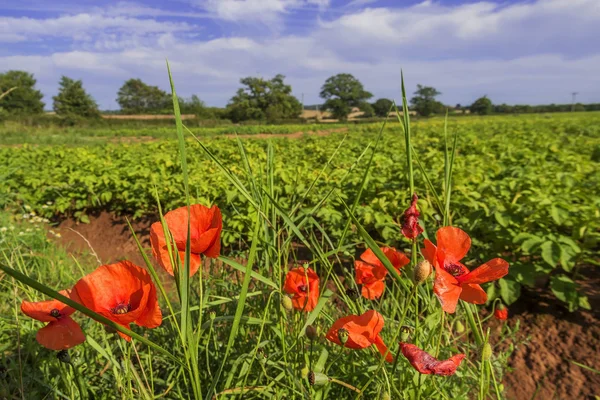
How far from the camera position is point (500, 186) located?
2.94 m

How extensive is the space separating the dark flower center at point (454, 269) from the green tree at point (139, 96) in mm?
69765

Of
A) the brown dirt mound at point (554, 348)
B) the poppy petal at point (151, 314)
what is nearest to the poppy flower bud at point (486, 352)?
the poppy petal at point (151, 314)

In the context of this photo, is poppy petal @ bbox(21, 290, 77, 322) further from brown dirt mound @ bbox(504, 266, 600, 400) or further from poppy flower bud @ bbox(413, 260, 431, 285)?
brown dirt mound @ bbox(504, 266, 600, 400)

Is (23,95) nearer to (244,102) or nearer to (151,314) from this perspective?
(244,102)

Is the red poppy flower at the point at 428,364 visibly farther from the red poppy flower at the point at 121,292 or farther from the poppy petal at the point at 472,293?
the red poppy flower at the point at 121,292

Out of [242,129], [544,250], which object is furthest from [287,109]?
[544,250]

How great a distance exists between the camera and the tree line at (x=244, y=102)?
46719 millimetres

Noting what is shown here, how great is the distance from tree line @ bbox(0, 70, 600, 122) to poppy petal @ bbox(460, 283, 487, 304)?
3925 cm

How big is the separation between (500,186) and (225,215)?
7.28ft

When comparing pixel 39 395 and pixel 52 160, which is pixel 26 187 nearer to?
pixel 52 160

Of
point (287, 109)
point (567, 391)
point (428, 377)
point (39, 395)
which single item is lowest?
point (567, 391)

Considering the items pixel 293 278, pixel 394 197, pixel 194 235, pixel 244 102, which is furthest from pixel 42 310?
pixel 244 102

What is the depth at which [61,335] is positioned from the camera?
0.57 metres

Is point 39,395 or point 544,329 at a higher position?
point 39,395
